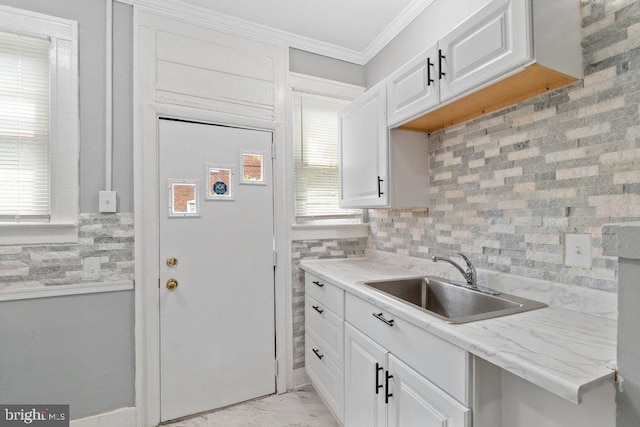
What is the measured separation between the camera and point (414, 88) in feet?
5.18

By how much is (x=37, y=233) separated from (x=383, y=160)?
2060 millimetres

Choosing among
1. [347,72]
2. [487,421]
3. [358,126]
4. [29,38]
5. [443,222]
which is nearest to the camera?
[487,421]

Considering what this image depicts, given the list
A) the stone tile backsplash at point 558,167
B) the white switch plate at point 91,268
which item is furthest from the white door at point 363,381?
the white switch plate at point 91,268

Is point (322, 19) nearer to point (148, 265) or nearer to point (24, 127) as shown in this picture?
point (24, 127)

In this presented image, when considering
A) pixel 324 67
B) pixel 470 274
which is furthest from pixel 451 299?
pixel 324 67

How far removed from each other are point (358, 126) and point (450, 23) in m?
0.80

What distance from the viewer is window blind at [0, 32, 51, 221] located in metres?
1.64

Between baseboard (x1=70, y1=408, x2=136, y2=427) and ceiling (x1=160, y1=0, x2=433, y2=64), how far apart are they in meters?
2.68

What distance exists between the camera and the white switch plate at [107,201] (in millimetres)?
1793

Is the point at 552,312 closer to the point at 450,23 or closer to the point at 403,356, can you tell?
the point at 403,356

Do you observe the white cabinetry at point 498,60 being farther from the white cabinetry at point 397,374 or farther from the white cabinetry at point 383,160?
the white cabinetry at point 397,374

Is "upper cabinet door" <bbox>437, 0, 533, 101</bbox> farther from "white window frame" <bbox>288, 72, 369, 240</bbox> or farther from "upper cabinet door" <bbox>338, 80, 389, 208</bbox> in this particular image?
"white window frame" <bbox>288, 72, 369, 240</bbox>

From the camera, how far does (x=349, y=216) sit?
2639 mm

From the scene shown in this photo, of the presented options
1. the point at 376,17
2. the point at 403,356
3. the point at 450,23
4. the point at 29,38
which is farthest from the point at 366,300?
the point at 29,38
